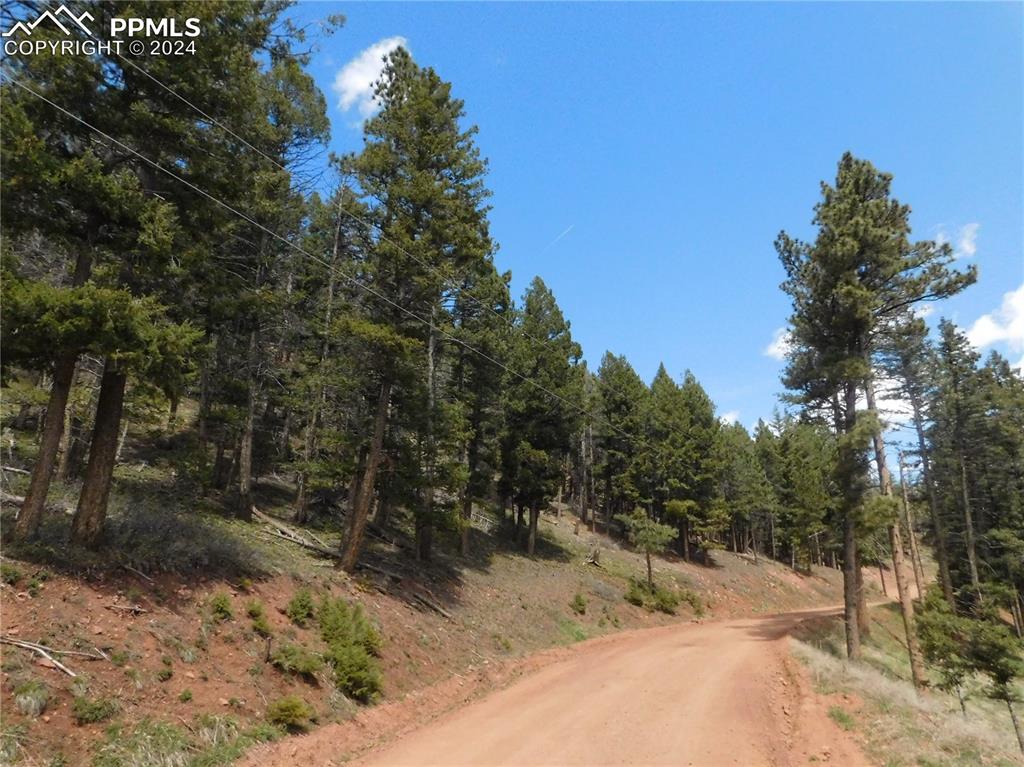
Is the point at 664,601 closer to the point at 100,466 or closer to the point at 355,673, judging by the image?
the point at 355,673

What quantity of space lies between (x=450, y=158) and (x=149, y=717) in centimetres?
1727

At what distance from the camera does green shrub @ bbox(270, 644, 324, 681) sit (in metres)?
10.7

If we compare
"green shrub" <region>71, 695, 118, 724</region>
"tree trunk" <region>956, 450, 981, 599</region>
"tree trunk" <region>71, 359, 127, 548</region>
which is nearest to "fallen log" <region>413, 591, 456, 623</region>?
"tree trunk" <region>71, 359, 127, 548</region>

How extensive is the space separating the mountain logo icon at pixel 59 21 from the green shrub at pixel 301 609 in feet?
39.7

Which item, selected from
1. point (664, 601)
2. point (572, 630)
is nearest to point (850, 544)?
point (572, 630)

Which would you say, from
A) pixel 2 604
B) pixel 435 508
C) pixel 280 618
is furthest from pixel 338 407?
pixel 2 604

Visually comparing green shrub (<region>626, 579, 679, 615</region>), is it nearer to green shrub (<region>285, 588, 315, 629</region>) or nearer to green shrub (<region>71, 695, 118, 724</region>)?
green shrub (<region>285, 588, 315, 629</region>)

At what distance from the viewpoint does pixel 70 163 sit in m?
9.76

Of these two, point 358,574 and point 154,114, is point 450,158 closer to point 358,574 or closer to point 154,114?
point 154,114

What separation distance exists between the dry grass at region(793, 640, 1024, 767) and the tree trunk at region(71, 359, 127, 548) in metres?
14.8

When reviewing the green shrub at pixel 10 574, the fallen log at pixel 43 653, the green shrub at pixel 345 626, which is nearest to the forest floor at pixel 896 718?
the green shrub at pixel 345 626

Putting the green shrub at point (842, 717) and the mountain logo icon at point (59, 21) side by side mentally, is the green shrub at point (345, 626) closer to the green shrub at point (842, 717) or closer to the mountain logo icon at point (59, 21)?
the green shrub at point (842, 717)

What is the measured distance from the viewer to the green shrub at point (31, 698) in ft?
22.9

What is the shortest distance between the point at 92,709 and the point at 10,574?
290 cm
